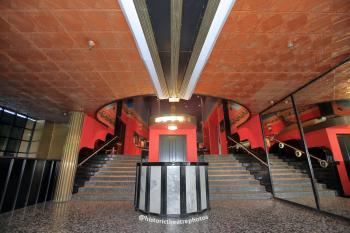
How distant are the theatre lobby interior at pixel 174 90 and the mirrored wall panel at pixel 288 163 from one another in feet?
0.22

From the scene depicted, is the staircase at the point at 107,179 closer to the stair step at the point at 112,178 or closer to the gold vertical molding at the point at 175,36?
the stair step at the point at 112,178

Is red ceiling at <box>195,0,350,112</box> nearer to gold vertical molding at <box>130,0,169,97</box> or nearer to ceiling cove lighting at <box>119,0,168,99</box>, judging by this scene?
gold vertical molding at <box>130,0,169,97</box>

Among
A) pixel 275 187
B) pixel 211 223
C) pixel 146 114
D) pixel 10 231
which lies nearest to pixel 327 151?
pixel 275 187

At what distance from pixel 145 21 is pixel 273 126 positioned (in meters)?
9.83

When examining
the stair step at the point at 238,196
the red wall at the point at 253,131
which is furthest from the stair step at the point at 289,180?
the red wall at the point at 253,131

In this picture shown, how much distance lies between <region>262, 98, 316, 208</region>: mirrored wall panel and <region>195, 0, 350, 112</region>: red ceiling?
1921 millimetres

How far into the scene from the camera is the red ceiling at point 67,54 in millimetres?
2318

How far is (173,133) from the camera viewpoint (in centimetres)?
995

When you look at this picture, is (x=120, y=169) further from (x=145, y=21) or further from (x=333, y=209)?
(x=333, y=209)

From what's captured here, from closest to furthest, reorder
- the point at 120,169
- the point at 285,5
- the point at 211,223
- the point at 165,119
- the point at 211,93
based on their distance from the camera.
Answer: the point at 285,5, the point at 211,223, the point at 211,93, the point at 165,119, the point at 120,169

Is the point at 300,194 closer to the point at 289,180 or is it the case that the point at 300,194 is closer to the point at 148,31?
the point at 289,180

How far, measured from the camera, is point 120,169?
664cm

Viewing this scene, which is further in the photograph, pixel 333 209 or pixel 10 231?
pixel 333 209

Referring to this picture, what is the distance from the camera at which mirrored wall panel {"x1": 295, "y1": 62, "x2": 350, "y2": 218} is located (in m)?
4.84
